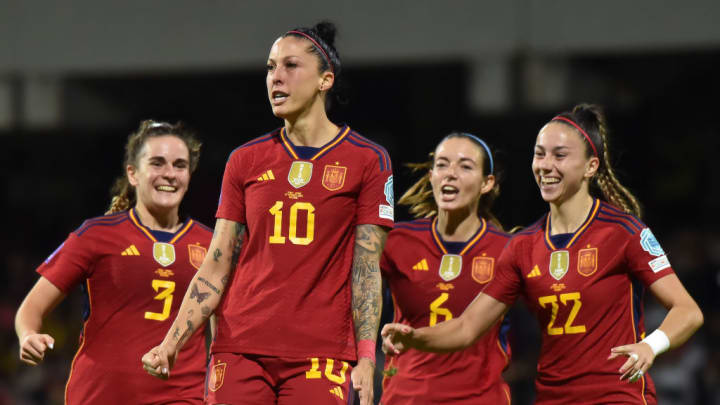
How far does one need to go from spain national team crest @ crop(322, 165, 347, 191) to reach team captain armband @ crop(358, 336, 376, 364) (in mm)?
535

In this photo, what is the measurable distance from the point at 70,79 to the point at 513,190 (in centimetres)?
504

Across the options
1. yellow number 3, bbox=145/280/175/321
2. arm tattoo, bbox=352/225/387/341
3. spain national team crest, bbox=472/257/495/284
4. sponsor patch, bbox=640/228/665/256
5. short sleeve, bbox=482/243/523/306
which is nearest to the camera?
arm tattoo, bbox=352/225/387/341

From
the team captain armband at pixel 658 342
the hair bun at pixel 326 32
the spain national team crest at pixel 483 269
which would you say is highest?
the hair bun at pixel 326 32

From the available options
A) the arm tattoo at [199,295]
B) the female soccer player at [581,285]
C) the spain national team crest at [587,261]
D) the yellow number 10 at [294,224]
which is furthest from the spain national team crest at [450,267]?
the arm tattoo at [199,295]

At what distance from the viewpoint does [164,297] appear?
4.16 meters

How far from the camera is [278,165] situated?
11.0 ft

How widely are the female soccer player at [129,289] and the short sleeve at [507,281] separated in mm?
1310

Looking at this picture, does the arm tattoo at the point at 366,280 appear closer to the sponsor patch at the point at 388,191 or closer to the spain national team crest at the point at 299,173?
the sponsor patch at the point at 388,191

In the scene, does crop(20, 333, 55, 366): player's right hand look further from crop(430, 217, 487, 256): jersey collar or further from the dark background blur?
the dark background blur

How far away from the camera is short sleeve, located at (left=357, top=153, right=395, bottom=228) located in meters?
3.31

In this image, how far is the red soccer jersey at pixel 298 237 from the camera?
319cm

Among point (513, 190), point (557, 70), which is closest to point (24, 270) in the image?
point (513, 190)

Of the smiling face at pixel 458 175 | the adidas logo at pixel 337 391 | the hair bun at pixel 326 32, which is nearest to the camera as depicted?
the adidas logo at pixel 337 391

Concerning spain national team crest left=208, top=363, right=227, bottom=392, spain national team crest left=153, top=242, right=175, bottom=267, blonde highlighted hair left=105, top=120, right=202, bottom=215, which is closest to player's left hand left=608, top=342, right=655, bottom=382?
spain national team crest left=208, top=363, right=227, bottom=392
